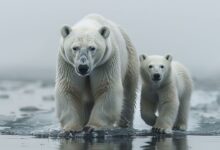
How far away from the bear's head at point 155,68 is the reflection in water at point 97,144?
6.39 feet

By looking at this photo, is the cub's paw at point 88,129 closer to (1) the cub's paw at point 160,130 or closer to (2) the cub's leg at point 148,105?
(1) the cub's paw at point 160,130

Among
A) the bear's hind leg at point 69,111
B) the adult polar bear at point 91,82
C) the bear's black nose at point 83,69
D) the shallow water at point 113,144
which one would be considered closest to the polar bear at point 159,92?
the shallow water at point 113,144

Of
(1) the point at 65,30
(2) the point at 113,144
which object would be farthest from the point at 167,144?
(1) the point at 65,30

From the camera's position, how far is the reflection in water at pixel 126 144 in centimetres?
1232

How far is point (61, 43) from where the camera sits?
13.6 meters

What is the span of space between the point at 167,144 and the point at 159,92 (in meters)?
2.71

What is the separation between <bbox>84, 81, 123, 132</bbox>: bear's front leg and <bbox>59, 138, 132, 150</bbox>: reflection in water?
385mm

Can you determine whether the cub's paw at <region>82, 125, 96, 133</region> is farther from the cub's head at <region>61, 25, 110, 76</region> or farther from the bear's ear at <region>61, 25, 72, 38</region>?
the bear's ear at <region>61, 25, 72, 38</region>

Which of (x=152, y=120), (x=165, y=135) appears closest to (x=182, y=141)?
(x=165, y=135)

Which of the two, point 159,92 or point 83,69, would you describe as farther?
point 159,92

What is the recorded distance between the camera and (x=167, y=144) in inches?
513

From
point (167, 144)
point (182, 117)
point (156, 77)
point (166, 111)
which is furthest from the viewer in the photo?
point (182, 117)

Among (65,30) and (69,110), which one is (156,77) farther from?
(65,30)

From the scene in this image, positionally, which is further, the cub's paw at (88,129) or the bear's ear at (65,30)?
A: the cub's paw at (88,129)
